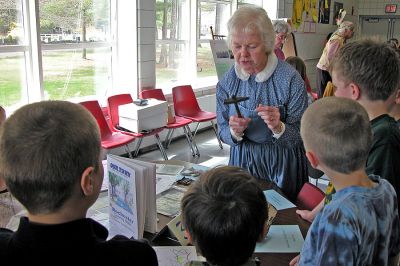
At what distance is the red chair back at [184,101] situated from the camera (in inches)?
205

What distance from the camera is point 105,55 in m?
4.99

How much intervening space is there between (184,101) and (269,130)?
337 centimetres

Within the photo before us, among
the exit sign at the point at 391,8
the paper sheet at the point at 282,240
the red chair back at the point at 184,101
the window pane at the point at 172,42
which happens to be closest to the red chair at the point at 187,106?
the red chair back at the point at 184,101

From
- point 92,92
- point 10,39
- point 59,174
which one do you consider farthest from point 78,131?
point 92,92

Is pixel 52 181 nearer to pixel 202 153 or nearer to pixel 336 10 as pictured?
pixel 202 153

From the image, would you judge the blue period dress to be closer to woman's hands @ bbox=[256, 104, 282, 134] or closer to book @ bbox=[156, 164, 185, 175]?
woman's hands @ bbox=[256, 104, 282, 134]

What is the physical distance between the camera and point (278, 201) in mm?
1809

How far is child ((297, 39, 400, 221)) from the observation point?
51.8 inches

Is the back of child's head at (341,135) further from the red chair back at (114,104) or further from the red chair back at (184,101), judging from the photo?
the red chair back at (184,101)

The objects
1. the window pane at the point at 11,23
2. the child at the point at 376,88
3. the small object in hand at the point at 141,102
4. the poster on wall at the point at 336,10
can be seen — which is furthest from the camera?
the poster on wall at the point at 336,10

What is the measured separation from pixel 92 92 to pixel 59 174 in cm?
421

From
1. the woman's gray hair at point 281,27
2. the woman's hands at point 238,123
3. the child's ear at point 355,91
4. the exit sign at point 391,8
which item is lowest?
the woman's hands at point 238,123

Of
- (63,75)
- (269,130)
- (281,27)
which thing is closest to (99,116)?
(63,75)

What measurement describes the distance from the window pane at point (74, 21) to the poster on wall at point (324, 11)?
6011mm
